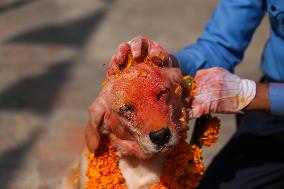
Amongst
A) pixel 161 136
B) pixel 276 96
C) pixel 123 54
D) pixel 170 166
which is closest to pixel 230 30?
pixel 276 96

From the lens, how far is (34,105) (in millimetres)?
3516

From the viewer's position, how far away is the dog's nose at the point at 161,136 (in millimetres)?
1220

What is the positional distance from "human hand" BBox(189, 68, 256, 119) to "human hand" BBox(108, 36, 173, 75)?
25 cm

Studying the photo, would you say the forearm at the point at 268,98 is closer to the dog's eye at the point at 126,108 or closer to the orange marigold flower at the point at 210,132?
the orange marigold flower at the point at 210,132

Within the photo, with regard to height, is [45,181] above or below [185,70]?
below

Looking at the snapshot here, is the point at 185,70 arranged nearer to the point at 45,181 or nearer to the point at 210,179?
the point at 210,179

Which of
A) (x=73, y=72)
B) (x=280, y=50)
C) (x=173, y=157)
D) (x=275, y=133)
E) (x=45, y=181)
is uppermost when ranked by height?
(x=280, y=50)

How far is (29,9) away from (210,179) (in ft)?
11.0

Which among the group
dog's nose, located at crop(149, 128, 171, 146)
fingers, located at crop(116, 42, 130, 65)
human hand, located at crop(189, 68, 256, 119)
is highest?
fingers, located at crop(116, 42, 130, 65)

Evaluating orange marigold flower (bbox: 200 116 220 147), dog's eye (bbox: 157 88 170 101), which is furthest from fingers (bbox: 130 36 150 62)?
orange marigold flower (bbox: 200 116 220 147)

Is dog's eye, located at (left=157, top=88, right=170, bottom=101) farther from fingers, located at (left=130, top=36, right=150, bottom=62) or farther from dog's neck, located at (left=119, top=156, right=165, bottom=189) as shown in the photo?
dog's neck, located at (left=119, top=156, right=165, bottom=189)

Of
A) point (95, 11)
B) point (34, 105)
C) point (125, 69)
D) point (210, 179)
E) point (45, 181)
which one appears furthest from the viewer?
point (95, 11)

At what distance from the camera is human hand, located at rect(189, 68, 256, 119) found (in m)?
1.62

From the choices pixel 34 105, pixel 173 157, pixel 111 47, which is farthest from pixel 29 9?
pixel 173 157
